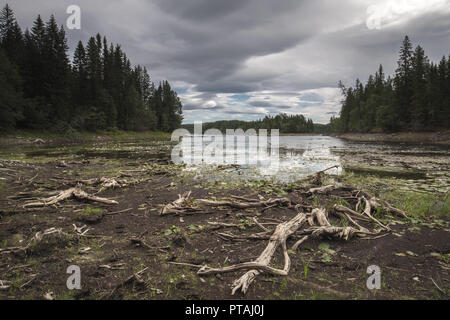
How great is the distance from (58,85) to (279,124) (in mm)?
143224

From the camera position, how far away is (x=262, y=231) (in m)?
5.45

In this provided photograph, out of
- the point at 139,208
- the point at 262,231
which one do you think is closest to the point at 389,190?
the point at 262,231

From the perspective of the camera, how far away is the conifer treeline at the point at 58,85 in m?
37.8

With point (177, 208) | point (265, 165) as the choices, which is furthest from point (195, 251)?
point (265, 165)

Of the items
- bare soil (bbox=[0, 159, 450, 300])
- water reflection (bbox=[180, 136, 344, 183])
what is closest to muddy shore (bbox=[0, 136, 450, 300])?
bare soil (bbox=[0, 159, 450, 300])

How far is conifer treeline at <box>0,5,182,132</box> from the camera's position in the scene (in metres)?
37.8

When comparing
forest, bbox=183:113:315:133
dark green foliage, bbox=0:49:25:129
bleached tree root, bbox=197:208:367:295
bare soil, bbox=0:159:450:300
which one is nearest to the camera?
bare soil, bbox=0:159:450:300

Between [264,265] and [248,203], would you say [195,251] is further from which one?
[248,203]

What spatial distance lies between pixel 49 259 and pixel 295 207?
594 centimetres

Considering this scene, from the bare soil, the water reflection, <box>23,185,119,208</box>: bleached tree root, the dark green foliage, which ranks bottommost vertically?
the bare soil

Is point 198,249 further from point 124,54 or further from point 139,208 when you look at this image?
point 124,54

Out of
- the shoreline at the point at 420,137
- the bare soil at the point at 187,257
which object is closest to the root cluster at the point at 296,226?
the bare soil at the point at 187,257

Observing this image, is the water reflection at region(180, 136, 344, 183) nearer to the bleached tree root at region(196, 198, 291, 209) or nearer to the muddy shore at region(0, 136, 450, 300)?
the bleached tree root at region(196, 198, 291, 209)

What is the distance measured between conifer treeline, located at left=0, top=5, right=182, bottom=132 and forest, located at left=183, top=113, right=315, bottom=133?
76.3 metres
